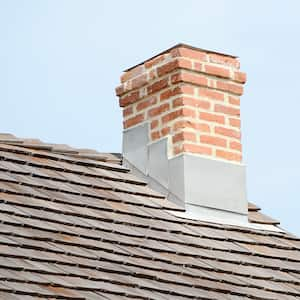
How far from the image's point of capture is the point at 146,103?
9562 mm

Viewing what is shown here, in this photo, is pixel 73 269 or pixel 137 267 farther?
pixel 137 267

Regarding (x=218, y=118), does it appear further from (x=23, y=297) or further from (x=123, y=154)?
(x=23, y=297)

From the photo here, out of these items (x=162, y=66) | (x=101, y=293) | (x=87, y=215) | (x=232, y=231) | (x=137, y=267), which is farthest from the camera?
(x=162, y=66)

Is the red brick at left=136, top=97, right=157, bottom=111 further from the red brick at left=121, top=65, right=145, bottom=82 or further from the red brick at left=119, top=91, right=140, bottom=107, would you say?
the red brick at left=121, top=65, right=145, bottom=82

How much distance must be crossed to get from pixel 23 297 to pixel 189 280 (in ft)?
5.23

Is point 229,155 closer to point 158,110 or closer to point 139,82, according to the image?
point 158,110

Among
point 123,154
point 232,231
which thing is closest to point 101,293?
point 232,231

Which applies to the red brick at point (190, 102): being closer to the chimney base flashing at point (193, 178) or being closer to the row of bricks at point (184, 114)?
the row of bricks at point (184, 114)

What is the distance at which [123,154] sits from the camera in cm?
952

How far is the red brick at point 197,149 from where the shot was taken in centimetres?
907

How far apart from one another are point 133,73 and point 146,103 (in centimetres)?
31

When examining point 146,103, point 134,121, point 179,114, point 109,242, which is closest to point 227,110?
point 179,114

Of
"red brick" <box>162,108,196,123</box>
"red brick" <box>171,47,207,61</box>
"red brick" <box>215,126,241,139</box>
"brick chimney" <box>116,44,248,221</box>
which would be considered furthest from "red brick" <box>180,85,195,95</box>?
"red brick" <box>215,126,241,139</box>

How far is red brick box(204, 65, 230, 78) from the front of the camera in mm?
9438
